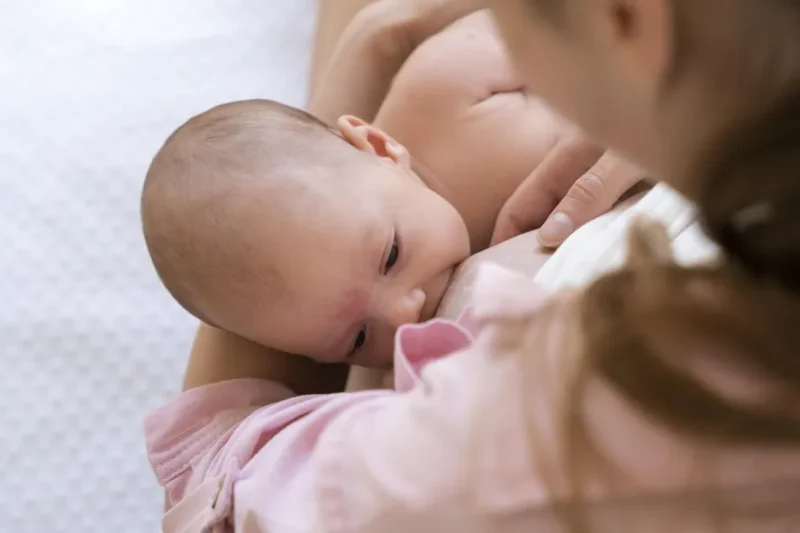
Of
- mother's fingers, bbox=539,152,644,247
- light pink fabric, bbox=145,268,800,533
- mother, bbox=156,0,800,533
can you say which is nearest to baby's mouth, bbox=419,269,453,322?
mother's fingers, bbox=539,152,644,247

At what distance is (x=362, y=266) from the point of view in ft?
2.49

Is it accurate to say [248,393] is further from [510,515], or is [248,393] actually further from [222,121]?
[510,515]

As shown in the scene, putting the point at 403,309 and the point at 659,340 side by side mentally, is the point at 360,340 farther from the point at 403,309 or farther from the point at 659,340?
the point at 659,340

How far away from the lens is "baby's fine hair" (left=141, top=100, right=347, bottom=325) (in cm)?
74

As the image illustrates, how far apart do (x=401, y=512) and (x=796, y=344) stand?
19 centimetres

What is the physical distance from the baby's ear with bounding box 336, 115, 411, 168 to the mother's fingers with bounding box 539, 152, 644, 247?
0.61ft

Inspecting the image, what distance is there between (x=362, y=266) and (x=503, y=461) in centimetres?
40

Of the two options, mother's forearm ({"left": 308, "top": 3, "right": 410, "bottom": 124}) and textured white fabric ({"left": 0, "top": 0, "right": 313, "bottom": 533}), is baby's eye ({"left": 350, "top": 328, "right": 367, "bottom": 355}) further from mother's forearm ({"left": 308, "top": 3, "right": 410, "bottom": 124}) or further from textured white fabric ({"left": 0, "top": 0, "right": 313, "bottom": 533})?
textured white fabric ({"left": 0, "top": 0, "right": 313, "bottom": 533})

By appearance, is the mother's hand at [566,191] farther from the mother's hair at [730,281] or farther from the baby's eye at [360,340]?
the mother's hair at [730,281]

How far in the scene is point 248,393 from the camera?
81 cm

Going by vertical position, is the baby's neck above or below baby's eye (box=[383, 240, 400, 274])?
above

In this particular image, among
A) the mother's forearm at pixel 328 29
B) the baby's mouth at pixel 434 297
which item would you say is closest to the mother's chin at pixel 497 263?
the baby's mouth at pixel 434 297

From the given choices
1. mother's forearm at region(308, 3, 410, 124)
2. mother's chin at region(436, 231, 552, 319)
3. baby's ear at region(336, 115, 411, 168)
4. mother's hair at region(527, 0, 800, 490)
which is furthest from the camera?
mother's forearm at region(308, 3, 410, 124)

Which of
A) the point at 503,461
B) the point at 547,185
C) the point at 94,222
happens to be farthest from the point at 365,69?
the point at 503,461
